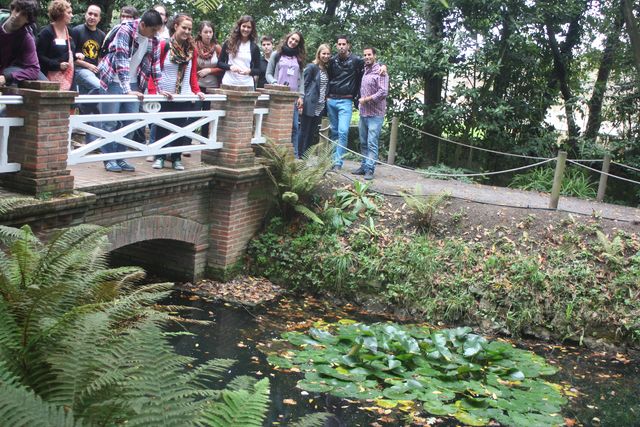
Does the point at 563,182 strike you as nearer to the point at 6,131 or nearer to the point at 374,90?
the point at 374,90

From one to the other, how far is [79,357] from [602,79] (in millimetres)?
15941

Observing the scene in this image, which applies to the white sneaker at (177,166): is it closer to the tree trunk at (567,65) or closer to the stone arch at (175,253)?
the stone arch at (175,253)

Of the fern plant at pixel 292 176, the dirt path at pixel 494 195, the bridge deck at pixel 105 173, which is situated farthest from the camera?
the dirt path at pixel 494 195

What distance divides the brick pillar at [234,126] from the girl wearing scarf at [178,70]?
466 millimetres

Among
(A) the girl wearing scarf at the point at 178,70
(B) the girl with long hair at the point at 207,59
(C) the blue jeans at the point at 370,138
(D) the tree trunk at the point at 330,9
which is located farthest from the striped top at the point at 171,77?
(D) the tree trunk at the point at 330,9

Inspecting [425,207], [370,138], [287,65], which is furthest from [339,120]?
[425,207]

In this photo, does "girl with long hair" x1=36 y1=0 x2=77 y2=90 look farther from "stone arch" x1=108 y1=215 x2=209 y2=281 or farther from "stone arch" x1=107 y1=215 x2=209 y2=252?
"stone arch" x1=108 y1=215 x2=209 y2=281

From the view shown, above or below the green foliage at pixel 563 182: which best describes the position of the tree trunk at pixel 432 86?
above

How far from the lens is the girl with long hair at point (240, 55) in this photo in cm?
1191

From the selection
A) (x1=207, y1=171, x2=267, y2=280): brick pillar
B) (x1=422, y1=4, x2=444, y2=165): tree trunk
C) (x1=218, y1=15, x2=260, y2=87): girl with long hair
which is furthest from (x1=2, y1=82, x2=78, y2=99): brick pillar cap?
(x1=422, y1=4, x2=444, y2=165): tree trunk

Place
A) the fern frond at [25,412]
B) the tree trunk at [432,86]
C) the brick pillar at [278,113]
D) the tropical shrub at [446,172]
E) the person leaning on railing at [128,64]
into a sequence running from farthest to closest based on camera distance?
1. the tree trunk at [432,86]
2. the tropical shrub at [446,172]
3. the brick pillar at [278,113]
4. the person leaning on railing at [128,64]
5. the fern frond at [25,412]

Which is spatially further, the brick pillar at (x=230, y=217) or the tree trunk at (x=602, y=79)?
the tree trunk at (x=602, y=79)

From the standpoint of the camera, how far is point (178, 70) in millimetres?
11062

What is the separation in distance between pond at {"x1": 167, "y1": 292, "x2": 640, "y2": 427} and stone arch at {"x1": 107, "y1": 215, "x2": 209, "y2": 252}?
0.82m
